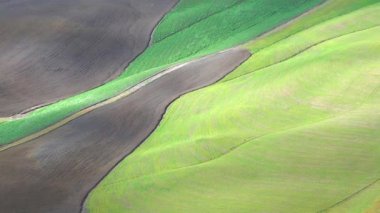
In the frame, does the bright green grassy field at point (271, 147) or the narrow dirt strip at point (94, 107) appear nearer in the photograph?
the bright green grassy field at point (271, 147)

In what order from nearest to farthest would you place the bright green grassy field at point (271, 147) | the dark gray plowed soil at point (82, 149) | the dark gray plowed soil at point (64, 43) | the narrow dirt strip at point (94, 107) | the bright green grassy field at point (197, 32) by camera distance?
the bright green grassy field at point (271, 147) < the dark gray plowed soil at point (82, 149) < the narrow dirt strip at point (94, 107) < the bright green grassy field at point (197, 32) < the dark gray plowed soil at point (64, 43)

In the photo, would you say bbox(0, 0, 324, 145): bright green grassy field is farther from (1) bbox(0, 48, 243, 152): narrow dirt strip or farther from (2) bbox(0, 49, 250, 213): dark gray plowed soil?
(2) bbox(0, 49, 250, 213): dark gray plowed soil

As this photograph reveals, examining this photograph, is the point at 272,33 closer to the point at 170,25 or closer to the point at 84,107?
the point at 170,25

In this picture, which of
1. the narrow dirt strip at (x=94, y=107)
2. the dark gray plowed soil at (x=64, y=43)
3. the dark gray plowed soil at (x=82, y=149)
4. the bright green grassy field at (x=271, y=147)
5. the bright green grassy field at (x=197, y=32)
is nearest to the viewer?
the bright green grassy field at (x=271, y=147)

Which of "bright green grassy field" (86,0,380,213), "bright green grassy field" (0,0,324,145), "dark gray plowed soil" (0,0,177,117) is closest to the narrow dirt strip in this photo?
"bright green grassy field" (0,0,324,145)

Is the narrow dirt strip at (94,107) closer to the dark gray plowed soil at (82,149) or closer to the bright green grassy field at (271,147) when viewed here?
the dark gray plowed soil at (82,149)

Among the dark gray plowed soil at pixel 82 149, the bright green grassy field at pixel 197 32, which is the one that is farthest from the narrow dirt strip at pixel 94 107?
the bright green grassy field at pixel 197 32

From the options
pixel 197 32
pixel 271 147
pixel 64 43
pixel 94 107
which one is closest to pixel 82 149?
pixel 94 107

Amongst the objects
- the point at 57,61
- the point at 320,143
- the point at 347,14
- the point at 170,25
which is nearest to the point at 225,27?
the point at 170,25

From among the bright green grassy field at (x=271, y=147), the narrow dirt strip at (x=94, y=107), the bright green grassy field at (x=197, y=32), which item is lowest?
the bright green grassy field at (x=271, y=147)
